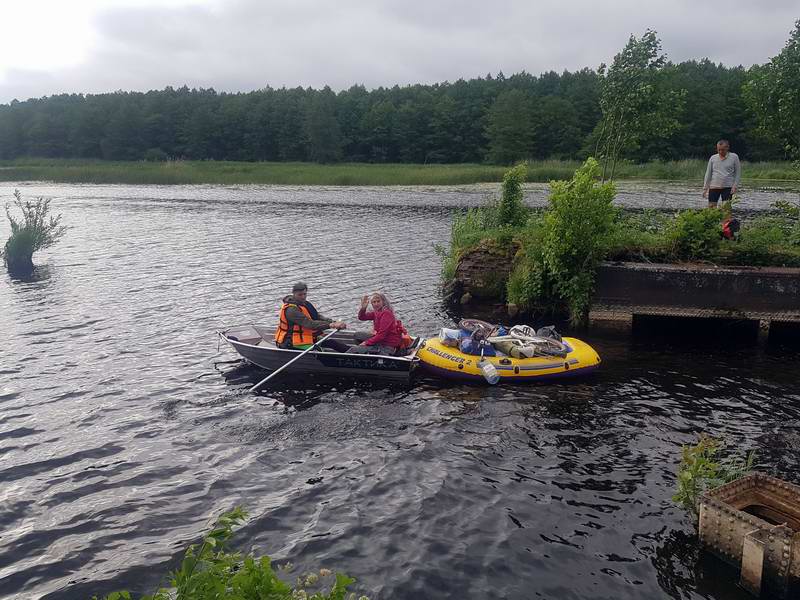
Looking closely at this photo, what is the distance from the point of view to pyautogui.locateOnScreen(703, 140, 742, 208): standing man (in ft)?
56.1

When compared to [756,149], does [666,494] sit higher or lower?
lower

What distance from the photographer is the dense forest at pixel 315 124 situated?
87812 mm

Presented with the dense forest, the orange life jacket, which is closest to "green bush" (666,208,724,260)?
the orange life jacket

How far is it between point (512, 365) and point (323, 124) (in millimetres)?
85786

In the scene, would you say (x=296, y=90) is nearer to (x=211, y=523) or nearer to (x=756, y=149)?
(x=756, y=149)

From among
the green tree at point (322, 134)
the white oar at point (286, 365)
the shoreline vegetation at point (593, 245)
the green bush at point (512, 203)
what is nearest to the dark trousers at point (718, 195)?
the shoreline vegetation at point (593, 245)

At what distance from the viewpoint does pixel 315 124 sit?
93312 millimetres

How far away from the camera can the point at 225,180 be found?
6175cm

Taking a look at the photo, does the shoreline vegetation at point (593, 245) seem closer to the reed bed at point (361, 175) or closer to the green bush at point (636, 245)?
the green bush at point (636, 245)

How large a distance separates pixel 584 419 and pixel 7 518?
346 inches

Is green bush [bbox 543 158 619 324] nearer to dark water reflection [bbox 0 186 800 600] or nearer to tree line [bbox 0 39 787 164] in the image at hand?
dark water reflection [bbox 0 186 800 600]

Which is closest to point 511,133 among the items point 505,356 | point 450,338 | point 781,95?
point 781,95

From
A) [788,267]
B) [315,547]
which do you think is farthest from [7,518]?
[788,267]

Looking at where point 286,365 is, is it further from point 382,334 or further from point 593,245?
point 593,245
